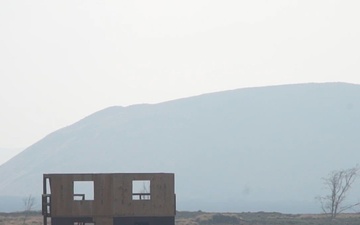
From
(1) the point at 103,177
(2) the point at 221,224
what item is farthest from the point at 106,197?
(2) the point at 221,224

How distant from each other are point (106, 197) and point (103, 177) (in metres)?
0.82

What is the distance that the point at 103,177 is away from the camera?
39.2m

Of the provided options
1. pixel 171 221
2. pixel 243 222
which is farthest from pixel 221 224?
pixel 171 221

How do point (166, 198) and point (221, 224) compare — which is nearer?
point (166, 198)

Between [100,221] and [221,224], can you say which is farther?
[221,224]

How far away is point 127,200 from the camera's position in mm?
39281

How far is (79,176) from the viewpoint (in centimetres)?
3891

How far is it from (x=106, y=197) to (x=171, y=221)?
2894 millimetres

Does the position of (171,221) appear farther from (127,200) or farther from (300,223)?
(300,223)

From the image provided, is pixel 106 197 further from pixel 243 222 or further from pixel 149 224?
pixel 243 222

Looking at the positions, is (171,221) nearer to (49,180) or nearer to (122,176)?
(122,176)

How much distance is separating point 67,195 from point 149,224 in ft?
11.8

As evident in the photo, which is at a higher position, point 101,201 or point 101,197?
point 101,197

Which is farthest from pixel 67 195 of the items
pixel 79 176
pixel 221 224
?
pixel 221 224
